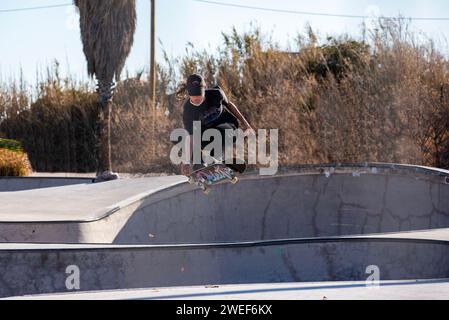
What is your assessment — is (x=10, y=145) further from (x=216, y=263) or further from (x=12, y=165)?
(x=216, y=263)

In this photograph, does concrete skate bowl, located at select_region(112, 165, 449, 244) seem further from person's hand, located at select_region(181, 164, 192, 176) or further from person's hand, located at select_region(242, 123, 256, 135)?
person's hand, located at select_region(242, 123, 256, 135)

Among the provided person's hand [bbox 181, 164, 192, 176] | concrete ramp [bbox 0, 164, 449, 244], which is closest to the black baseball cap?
person's hand [bbox 181, 164, 192, 176]

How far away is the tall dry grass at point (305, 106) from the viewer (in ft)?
59.2

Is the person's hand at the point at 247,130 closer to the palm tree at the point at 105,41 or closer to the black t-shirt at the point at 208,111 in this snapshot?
the black t-shirt at the point at 208,111

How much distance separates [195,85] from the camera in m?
8.43

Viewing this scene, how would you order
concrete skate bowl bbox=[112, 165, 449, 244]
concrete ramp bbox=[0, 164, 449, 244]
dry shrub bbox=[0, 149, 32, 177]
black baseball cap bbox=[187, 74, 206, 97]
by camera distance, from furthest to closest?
dry shrub bbox=[0, 149, 32, 177] → concrete skate bowl bbox=[112, 165, 449, 244] → concrete ramp bbox=[0, 164, 449, 244] → black baseball cap bbox=[187, 74, 206, 97]

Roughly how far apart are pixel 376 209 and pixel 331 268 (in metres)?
4.84

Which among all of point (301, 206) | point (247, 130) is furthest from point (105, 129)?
point (247, 130)

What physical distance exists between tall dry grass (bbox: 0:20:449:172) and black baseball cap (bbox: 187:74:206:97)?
10.2 metres

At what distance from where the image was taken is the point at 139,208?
1152 cm

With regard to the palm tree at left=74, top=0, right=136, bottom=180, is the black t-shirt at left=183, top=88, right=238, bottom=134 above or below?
below

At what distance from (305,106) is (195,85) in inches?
445

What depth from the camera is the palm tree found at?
19172 mm

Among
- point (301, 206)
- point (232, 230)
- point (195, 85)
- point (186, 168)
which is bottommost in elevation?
point (232, 230)
